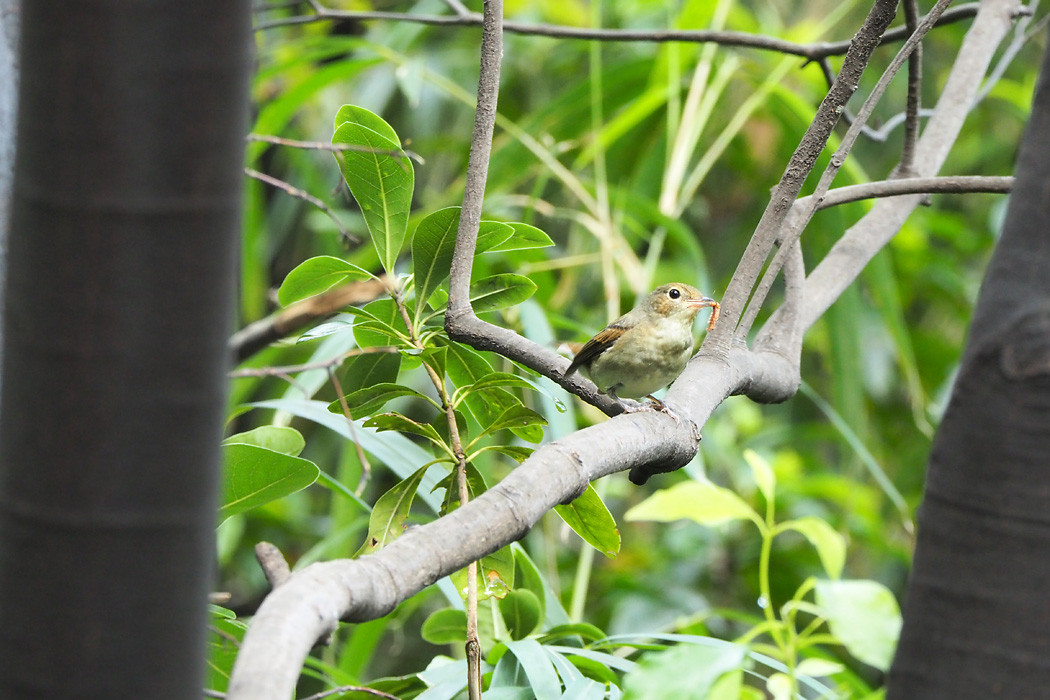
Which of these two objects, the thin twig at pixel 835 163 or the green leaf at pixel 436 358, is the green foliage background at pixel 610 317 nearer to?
the green leaf at pixel 436 358

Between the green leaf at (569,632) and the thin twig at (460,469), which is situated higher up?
the thin twig at (460,469)

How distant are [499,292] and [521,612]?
547mm

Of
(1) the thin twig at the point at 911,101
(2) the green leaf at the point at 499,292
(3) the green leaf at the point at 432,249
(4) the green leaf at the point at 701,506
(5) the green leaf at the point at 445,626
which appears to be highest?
(1) the thin twig at the point at 911,101

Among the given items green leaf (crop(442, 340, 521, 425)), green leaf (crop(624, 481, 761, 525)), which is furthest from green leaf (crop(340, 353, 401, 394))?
green leaf (crop(624, 481, 761, 525))

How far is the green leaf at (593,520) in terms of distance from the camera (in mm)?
1189

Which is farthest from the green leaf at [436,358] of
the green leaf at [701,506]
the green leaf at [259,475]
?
the green leaf at [701,506]

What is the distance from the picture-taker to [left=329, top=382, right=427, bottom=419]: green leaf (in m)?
1.24

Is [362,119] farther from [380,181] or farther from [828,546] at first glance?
[828,546]

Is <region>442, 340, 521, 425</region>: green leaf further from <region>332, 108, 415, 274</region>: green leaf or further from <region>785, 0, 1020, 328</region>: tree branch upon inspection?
<region>785, 0, 1020, 328</region>: tree branch

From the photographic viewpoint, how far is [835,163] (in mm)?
1360

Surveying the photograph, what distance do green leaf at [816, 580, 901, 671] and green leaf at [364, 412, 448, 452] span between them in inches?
20.2

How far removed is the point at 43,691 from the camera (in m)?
0.49

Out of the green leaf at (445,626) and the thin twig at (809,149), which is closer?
the thin twig at (809,149)

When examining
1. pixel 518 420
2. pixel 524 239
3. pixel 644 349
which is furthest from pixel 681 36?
pixel 518 420
